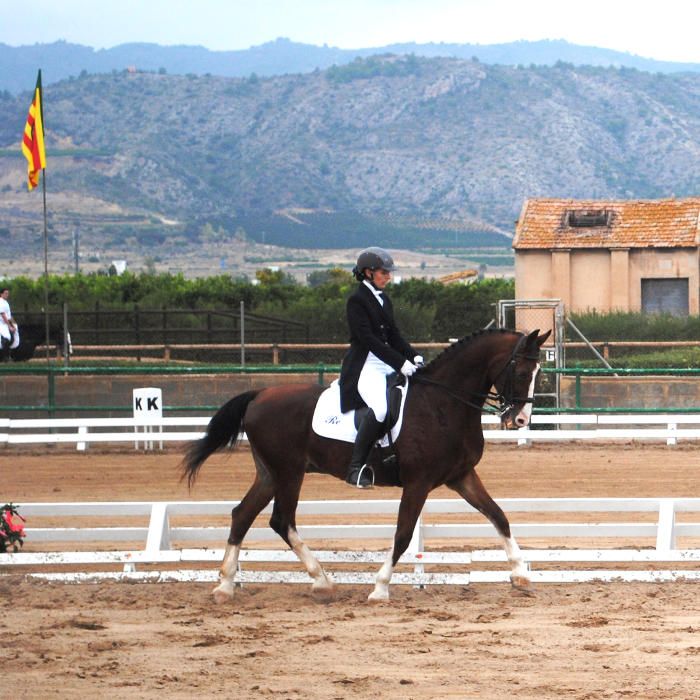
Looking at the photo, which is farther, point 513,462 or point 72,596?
point 513,462

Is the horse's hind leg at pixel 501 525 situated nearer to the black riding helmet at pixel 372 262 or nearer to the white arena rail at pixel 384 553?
the white arena rail at pixel 384 553

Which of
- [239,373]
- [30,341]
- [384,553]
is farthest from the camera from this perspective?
[30,341]

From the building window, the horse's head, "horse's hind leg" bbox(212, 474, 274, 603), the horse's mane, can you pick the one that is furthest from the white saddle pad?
the building window

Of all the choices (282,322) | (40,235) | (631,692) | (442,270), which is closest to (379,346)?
(631,692)

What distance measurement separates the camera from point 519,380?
10.8m

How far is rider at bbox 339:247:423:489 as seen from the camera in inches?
424

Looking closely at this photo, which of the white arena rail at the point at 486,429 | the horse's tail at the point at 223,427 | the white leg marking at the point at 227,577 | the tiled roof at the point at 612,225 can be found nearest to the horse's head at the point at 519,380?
the horse's tail at the point at 223,427

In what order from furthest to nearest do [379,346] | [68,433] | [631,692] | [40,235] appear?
[40,235]
[68,433]
[379,346]
[631,692]

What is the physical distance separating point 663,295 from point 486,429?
17.6 meters

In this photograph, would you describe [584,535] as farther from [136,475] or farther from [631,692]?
[136,475]

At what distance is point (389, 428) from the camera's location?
35.5ft

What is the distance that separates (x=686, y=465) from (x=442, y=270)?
141 metres

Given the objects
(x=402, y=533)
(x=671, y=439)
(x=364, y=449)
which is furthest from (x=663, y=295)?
(x=402, y=533)

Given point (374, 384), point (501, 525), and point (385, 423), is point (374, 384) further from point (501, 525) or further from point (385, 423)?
point (501, 525)
